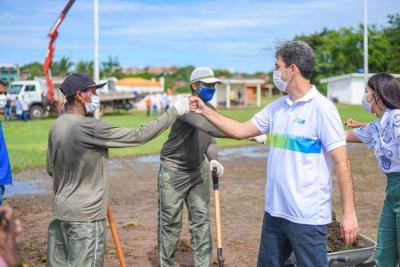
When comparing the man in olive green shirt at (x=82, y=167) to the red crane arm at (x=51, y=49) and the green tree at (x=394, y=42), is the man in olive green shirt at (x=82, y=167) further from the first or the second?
the green tree at (x=394, y=42)

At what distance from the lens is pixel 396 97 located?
4734 mm

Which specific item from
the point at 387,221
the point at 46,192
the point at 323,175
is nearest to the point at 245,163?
the point at 46,192

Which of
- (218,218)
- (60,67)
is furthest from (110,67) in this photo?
(218,218)

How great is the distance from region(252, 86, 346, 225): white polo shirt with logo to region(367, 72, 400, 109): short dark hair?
1.15m

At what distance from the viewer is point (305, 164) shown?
376 cm

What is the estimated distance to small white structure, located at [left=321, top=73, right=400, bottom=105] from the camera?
55.3 m

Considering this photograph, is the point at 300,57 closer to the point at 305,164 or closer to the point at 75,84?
the point at 305,164

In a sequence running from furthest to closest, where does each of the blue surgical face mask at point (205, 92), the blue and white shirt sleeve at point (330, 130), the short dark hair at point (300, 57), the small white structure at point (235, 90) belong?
the small white structure at point (235, 90) → the blue surgical face mask at point (205, 92) → the short dark hair at point (300, 57) → the blue and white shirt sleeve at point (330, 130)

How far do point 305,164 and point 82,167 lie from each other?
5.40 ft

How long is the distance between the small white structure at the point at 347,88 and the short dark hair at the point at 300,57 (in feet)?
170

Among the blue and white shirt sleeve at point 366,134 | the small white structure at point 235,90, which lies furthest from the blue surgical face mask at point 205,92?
the small white structure at point 235,90

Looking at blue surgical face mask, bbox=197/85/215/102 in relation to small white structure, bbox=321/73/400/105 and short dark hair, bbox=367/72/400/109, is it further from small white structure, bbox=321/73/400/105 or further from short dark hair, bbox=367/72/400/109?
small white structure, bbox=321/73/400/105

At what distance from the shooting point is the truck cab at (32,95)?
3566 cm

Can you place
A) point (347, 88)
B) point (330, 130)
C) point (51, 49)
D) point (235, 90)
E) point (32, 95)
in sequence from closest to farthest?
1. point (330, 130)
2. point (32, 95)
3. point (51, 49)
4. point (235, 90)
5. point (347, 88)
